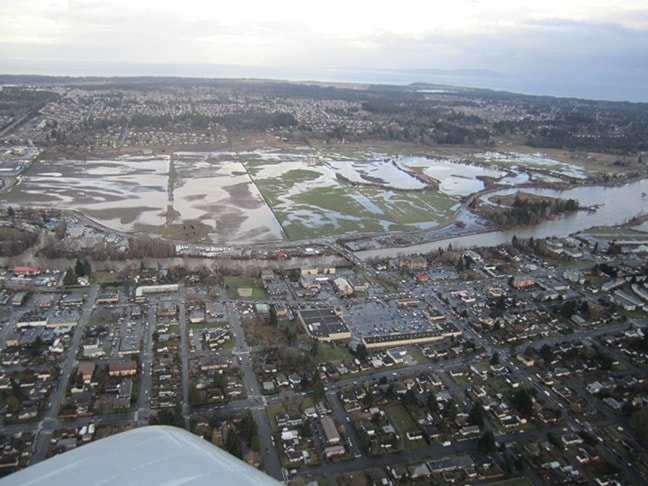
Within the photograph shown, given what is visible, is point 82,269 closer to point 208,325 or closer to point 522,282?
point 208,325

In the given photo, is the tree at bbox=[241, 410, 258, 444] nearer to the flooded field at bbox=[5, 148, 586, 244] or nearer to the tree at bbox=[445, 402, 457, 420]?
the tree at bbox=[445, 402, 457, 420]

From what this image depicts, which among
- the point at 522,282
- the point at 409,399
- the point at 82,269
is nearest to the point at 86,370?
the point at 82,269

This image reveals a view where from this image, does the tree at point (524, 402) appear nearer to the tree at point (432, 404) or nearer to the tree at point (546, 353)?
the tree at point (432, 404)

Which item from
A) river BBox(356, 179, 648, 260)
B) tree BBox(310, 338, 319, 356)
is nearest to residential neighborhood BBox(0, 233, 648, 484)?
tree BBox(310, 338, 319, 356)

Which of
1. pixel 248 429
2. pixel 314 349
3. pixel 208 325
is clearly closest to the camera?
pixel 248 429

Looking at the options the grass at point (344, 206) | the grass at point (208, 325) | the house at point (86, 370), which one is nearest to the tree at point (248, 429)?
the house at point (86, 370)

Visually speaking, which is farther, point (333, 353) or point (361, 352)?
point (333, 353)

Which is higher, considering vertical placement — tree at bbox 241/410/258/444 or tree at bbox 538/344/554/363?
tree at bbox 538/344/554/363

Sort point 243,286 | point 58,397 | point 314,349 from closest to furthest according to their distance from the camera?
1. point 58,397
2. point 314,349
3. point 243,286
